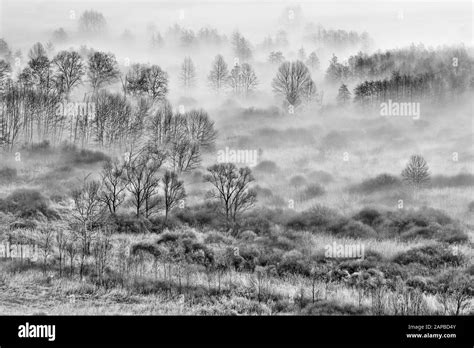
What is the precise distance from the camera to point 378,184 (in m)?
27.8

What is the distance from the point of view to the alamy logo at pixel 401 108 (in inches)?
1401

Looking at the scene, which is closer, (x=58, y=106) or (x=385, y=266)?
(x=385, y=266)

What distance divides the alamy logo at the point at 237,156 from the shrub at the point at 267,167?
313 millimetres

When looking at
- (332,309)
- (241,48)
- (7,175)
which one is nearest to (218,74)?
(241,48)

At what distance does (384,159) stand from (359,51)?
9422 millimetres

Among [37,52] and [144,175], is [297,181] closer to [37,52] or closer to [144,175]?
[144,175]

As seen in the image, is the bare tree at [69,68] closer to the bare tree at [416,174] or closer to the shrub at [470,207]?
the bare tree at [416,174]

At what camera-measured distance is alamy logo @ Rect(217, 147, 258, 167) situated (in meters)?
26.5

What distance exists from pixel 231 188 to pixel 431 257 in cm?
926

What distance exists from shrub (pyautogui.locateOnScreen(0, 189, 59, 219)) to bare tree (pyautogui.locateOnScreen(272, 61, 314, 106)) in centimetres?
1712

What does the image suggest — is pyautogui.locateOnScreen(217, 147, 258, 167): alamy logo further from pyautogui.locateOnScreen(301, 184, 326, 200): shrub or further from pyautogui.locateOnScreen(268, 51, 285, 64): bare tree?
pyautogui.locateOnScreen(268, 51, 285, 64): bare tree
